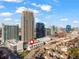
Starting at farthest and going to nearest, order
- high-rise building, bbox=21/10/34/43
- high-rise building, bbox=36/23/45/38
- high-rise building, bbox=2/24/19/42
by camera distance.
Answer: high-rise building, bbox=2/24/19/42, high-rise building, bbox=21/10/34/43, high-rise building, bbox=36/23/45/38

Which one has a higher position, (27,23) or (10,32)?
(27,23)

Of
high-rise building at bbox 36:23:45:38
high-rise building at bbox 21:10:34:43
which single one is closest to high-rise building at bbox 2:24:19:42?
high-rise building at bbox 21:10:34:43

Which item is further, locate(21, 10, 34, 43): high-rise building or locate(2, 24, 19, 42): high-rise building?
locate(2, 24, 19, 42): high-rise building

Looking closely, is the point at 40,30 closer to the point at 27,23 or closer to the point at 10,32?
the point at 27,23

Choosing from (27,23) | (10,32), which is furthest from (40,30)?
(10,32)

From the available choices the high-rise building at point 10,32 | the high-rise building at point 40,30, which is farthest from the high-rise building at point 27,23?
the high-rise building at point 10,32

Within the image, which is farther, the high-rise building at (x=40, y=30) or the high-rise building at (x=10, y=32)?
the high-rise building at (x=10, y=32)

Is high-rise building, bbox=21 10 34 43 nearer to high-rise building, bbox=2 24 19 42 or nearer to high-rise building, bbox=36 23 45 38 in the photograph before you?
high-rise building, bbox=36 23 45 38

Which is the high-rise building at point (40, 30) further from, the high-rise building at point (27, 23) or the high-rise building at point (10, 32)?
the high-rise building at point (10, 32)

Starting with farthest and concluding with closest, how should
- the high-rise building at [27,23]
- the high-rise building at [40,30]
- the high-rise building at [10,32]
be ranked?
the high-rise building at [10,32] < the high-rise building at [27,23] < the high-rise building at [40,30]

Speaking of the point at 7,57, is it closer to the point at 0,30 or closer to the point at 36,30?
the point at 36,30

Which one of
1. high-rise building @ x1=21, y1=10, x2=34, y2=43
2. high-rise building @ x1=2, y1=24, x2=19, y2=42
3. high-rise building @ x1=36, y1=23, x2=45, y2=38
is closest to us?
high-rise building @ x1=36, y1=23, x2=45, y2=38

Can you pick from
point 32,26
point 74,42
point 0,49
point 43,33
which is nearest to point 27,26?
point 32,26
